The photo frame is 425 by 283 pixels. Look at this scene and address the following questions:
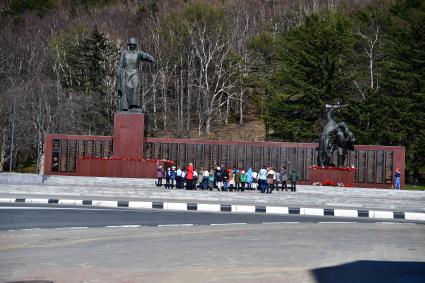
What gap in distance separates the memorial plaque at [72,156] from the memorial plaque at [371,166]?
12.9 metres

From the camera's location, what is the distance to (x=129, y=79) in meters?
33.8

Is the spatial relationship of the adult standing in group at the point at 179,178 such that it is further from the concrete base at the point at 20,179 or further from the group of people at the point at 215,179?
the concrete base at the point at 20,179

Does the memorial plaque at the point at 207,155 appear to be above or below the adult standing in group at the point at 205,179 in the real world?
above

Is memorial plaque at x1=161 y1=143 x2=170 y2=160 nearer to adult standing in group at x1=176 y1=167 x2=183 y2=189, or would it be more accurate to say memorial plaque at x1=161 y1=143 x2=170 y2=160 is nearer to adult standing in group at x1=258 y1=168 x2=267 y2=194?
adult standing in group at x1=176 y1=167 x2=183 y2=189

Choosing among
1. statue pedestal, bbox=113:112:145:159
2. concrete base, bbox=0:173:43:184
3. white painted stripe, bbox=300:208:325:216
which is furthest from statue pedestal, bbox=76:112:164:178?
white painted stripe, bbox=300:208:325:216

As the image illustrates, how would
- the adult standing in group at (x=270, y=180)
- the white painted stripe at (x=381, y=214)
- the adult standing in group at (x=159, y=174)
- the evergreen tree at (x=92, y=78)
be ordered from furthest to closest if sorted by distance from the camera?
the evergreen tree at (x=92, y=78), the adult standing in group at (x=159, y=174), the adult standing in group at (x=270, y=180), the white painted stripe at (x=381, y=214)

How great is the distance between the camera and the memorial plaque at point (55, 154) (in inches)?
1438

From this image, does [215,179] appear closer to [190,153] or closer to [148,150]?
[190,153]

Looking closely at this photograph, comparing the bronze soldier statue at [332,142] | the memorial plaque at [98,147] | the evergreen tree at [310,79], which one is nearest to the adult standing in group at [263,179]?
the bronze soldier statue at [332,142]

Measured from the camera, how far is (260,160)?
36.6 metres

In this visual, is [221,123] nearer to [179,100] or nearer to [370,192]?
[179,100]

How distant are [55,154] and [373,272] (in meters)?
27.7

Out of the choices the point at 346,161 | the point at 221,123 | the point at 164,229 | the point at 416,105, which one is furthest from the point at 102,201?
the point at 221,123

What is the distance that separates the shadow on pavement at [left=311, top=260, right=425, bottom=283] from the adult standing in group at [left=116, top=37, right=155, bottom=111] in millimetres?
23312
